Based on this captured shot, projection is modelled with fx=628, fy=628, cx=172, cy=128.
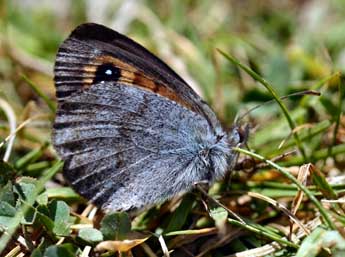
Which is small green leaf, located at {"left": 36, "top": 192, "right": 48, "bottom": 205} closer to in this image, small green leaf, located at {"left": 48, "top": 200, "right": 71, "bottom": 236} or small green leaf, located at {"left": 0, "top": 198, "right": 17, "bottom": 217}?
small green leaf, located at {"left": 48, "top": 200, "right": 71, "bottom": 236}

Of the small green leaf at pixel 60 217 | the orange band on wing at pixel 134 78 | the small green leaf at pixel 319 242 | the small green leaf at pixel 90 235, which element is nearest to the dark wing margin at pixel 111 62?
the orange band on wing at pixel 134 78

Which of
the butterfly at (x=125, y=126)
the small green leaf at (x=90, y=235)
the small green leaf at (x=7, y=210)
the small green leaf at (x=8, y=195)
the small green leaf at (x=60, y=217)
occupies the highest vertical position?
the butterfly at (x=125, y=126)

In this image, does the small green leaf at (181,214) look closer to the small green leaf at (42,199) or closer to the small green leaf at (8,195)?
the small green leaf at (42,199)

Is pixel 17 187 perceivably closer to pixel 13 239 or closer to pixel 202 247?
pixel 13 239

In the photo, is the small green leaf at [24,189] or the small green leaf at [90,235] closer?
the small green leaf at [90,235]

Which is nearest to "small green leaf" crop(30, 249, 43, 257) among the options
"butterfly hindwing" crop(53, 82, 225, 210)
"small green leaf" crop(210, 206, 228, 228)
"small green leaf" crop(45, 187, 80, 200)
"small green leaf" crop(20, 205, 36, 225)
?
"small green leaf" crop(20, 205, 36, 225)

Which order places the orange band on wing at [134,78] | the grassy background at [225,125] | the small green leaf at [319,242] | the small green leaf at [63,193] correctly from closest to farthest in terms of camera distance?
the small green leaf at [319,242]
the grassy background at [225,125]
the orange band on wing at [134,78]
the small green leaf at [63,193]

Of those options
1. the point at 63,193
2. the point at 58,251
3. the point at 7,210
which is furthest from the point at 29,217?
the point at 63,193

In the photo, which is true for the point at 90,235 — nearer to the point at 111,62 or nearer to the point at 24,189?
the point at 24,189
